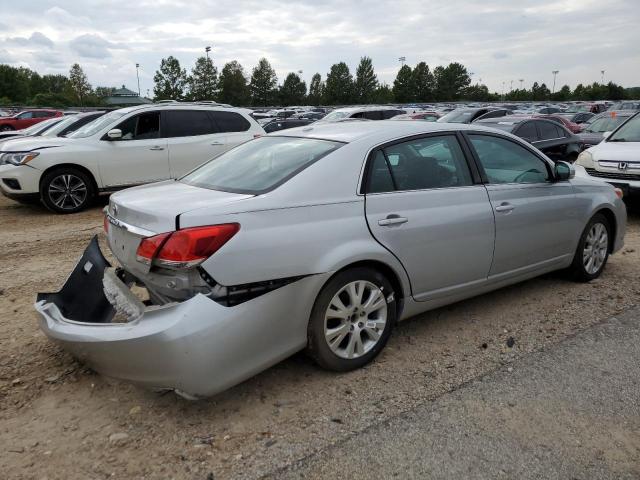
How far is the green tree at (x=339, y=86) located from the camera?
337 ft

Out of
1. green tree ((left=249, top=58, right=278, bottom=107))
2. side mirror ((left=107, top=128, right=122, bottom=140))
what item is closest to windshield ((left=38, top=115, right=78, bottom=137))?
side mirror ((left=107, top=128, right=122, bottom=140))

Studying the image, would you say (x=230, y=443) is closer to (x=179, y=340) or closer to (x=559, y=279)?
(x=179, y=340)

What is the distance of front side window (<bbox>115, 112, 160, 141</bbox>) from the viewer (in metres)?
9.14

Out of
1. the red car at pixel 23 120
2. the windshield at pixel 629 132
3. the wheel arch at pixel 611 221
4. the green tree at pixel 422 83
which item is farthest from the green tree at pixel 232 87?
the wheel arch at pixel 611 221

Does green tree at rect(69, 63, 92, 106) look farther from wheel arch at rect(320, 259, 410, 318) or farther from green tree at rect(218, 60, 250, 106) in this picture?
wheel arch at rect(320, 259, 410, 318)

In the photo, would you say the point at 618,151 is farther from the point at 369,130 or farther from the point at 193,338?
the point at 193,338

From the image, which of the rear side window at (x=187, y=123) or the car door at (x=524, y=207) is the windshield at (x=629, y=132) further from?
the rear side window at (x=187, y=123)

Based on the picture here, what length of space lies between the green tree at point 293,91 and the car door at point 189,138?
90.9m

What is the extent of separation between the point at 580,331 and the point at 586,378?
2.56ft

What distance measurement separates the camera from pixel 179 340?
2641mm

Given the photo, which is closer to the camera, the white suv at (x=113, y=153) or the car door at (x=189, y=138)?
the white suv at (x=113, y=153)

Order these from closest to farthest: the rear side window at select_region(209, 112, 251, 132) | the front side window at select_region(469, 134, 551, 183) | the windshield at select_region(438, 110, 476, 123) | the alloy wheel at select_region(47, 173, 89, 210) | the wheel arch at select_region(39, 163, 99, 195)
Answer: the front side window at select_region(469, 134, 551, 183) < the wheel arch at select_region(39, 163, 99, 195) < the alloy wheel at select_region(47, 173, 89, 210) < the rear side window at select_region(209, 112, 251, 132) < the windshield at select_region(438, 110, 476, 123)

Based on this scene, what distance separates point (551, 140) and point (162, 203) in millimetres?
10549

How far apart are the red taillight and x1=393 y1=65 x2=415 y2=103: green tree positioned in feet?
353
